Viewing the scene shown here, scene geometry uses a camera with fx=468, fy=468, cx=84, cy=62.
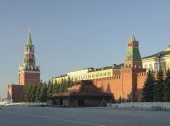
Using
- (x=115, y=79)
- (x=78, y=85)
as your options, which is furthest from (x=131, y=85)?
(x=78, y=85)

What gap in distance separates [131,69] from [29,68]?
2436 inches

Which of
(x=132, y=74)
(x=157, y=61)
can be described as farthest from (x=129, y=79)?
(x=157, y=61)

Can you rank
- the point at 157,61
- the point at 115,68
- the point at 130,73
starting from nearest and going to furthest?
the point at 130,73
the point at 157,61
the point at 115,68

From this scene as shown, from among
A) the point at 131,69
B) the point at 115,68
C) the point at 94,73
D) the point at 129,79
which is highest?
the point at 115,68

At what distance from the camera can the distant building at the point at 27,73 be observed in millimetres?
136375

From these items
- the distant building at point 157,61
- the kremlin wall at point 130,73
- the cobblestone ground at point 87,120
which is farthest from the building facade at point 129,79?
the cobblestone ground at point 87,120

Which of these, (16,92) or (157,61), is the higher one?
(157,61)

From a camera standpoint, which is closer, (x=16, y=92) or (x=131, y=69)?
(x=131, y=69)

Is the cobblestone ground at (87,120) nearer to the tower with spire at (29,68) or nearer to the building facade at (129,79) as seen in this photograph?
the building facade at (129,79)

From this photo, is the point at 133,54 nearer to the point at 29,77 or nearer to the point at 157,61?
the point at 157,61

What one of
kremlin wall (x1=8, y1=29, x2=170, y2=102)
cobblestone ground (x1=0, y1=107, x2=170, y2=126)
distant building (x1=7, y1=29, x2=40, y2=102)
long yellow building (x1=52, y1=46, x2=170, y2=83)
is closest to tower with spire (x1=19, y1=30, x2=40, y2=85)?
distant building (x1=7, y1=29, x2=40, y2=102)

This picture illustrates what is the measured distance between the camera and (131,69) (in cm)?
8156

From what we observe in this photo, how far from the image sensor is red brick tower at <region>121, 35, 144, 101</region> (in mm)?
79125

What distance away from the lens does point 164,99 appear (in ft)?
201
